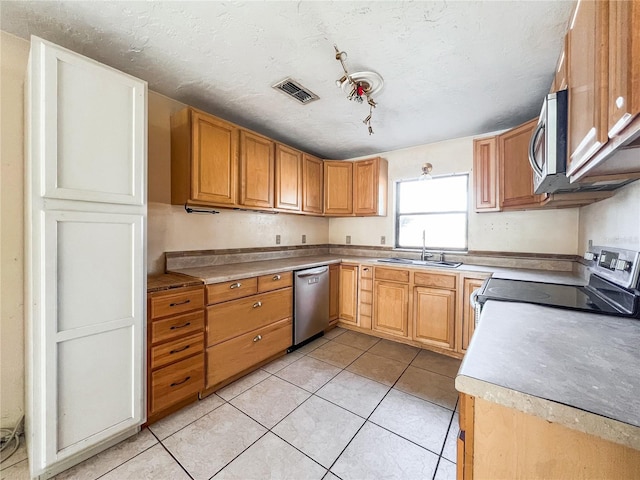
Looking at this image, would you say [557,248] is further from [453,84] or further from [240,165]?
[240,165]

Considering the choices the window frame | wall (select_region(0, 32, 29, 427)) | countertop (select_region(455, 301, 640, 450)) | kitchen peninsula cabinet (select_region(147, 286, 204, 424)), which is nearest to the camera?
countertop (select_region(455, 301, 640, 450))

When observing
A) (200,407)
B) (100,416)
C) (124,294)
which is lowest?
(200,407)

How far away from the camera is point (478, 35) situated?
1.50 m

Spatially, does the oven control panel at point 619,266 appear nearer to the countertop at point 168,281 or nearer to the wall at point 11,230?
the countertop at point 168,281

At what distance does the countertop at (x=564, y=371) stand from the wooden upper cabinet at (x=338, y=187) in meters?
2.72

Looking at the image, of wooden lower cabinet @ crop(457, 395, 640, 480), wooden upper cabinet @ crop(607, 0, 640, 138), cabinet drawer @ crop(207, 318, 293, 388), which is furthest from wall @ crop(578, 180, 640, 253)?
cabinet drawer @ crop(207, 318, 293, 388)

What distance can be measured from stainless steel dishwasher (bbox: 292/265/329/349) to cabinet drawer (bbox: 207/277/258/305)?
1.82 feet

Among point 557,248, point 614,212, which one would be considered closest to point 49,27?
point 614,212

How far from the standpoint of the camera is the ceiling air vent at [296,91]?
2.00 meters

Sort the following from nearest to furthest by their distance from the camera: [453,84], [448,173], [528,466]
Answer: [528,466] → [453,84] → [448,173]

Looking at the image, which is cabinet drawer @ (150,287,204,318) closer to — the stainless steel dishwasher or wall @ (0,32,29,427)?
wall @ (0,32,29,427)

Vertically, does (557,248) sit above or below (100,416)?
above

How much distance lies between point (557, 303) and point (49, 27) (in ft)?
10.3

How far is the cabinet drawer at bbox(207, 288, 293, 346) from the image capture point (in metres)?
2.00
